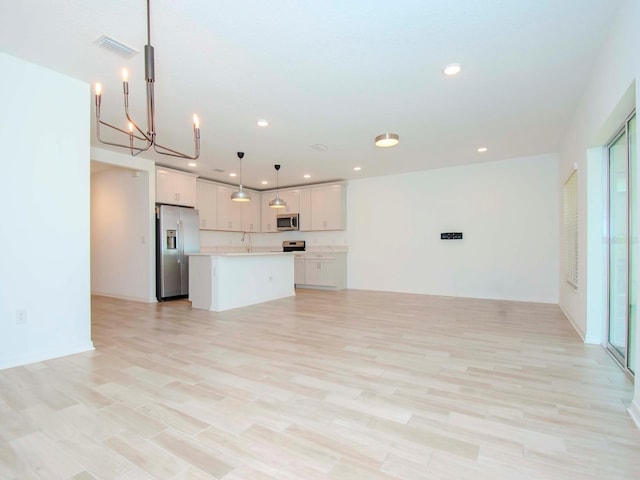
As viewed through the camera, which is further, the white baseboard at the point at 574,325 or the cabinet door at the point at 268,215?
the cabinet door at the point at 268,215

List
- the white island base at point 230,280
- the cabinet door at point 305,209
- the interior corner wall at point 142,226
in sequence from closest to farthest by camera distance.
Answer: the white island base at point 230,280 < the interior corner wall at point 142,226 < the cabinet door at point 305,209

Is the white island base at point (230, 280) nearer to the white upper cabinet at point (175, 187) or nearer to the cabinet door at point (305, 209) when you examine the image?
the white upper cabinet at point (175, 187)

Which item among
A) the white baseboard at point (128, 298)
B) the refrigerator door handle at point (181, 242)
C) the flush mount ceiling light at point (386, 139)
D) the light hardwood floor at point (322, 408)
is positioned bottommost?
the white baseboard at point (128, 298)

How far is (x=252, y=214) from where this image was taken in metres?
8.93

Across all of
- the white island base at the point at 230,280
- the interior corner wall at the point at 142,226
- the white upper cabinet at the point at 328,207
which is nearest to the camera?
the white island base at the point at 230,280

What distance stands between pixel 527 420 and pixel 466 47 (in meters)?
2.81

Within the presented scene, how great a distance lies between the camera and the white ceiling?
228 centimetres

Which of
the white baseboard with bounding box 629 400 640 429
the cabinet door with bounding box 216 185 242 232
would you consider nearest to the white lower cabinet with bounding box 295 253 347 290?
the cabinet door with bounding box 216 185 242 232

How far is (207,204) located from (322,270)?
3.18 m

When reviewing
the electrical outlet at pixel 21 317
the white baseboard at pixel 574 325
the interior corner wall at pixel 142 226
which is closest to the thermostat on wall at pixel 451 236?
the white baseboard at pixel 574 325

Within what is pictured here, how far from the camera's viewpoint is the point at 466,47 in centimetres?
268

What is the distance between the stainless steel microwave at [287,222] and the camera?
8.47m

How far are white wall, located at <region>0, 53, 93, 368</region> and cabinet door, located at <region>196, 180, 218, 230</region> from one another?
4.05 metres

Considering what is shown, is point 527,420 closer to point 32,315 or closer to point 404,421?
point 404,421
